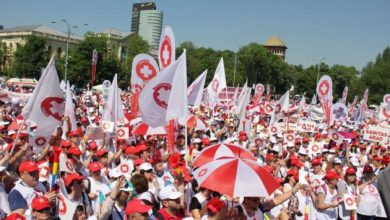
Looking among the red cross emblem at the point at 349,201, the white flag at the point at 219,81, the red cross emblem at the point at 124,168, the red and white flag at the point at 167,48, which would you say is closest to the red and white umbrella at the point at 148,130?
the red and white flag at the point at 167,48

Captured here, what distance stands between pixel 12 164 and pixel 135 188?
2183 millimetres

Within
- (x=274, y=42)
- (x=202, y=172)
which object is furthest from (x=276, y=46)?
(x=202, y=172)

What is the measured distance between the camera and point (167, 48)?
7648 millimetres

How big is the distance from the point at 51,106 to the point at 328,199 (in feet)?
14.2

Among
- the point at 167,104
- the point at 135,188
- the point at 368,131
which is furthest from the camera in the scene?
the point at 368,131

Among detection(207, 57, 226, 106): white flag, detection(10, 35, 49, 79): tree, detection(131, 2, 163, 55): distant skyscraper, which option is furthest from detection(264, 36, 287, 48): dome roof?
detection(207, 57, 226, 106): white flag

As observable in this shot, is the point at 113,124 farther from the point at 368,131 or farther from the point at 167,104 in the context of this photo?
the point at 368,131

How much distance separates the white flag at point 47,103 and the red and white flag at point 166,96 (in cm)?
133

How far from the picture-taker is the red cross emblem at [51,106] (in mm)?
7316

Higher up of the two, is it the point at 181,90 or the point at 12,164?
the point at 181,90

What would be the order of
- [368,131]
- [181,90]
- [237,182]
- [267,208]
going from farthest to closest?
[368,131], [181,90], [267,208], [237,182]

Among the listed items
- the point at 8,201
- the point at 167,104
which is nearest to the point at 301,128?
the point at 167,104

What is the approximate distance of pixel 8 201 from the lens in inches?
185

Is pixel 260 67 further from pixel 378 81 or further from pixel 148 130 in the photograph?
pixel 148 130
